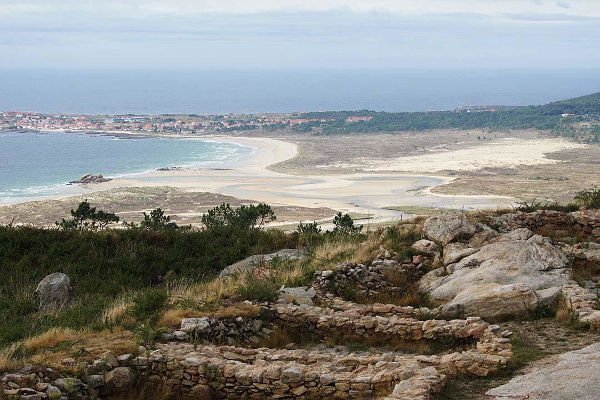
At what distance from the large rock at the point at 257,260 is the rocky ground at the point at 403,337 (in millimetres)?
137

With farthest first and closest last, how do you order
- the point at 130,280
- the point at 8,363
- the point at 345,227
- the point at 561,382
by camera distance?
the point at 345,227 < the point at 130,280 < the point at 8,363 < the point at 561,382

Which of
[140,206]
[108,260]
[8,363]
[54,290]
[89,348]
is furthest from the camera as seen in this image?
[140,206]

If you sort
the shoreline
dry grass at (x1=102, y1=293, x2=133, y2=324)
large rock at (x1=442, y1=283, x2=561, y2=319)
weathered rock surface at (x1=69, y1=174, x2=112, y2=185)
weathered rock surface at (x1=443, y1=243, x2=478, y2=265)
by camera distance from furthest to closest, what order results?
weathered rock surface at (x1=69, y1=174, x2=112, y2=185) < the shoreline < weathered rock surface at (x1=443, y1=243, x2=478, y2=265) < large rock at (x1=442, y1=283, x2=561, y2=319) < dry grass at (x1=102, y1=293, x2=133, y2=324)

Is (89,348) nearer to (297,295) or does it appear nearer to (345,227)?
(297,295)

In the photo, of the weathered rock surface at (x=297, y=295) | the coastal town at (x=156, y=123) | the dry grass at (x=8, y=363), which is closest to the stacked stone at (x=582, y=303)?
the weathered rock surface at (x=297, y=295)

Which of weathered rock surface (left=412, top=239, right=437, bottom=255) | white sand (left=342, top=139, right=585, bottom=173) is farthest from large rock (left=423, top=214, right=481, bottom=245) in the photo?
white sand (left=342, top=139, right=585, bottom=173)

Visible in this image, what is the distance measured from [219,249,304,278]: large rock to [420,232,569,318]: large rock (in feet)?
12.0

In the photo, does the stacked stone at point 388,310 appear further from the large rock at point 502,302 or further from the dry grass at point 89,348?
the dry grass at point 89,348

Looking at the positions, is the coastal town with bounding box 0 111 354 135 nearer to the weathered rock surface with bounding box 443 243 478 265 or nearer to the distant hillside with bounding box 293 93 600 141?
the distant hillside with bounding box 293 93 600 141

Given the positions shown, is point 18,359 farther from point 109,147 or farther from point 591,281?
point 109,147

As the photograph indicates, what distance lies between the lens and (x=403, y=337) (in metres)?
9.62

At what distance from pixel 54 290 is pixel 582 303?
32.0ft

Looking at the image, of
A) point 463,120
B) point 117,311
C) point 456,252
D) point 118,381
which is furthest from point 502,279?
point 463,120

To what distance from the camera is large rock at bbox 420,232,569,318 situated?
1048 centimetres
